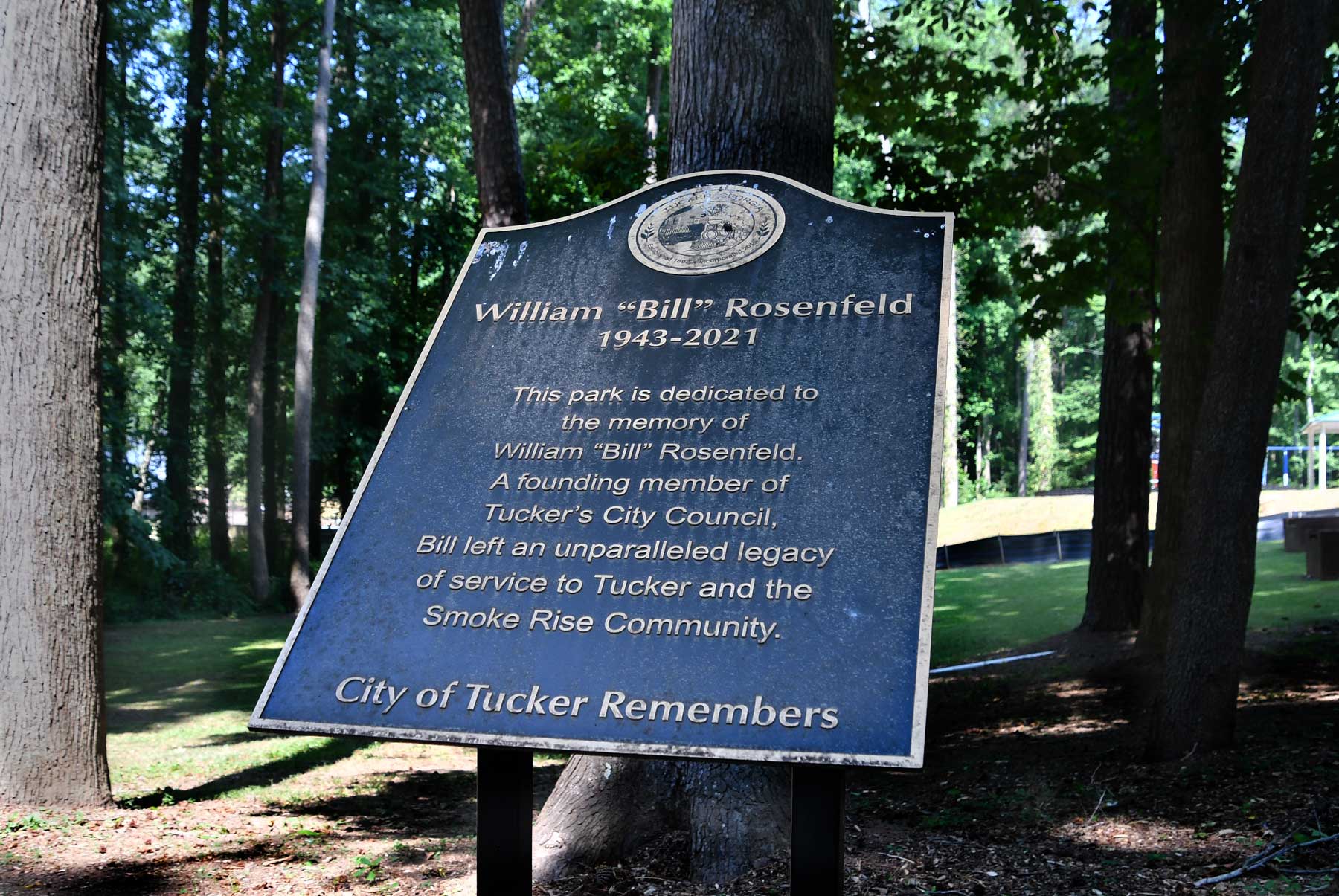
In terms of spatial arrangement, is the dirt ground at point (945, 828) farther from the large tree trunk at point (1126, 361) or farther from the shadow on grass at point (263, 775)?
the large tree trunk at point (1126, 361)

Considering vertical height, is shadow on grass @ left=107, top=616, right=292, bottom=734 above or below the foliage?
below

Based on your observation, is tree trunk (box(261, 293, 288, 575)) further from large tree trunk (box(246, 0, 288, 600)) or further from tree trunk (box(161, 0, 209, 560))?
tree trunk (box(161, 0, 209, 560))

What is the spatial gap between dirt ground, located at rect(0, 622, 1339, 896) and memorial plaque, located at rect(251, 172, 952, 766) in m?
2.11

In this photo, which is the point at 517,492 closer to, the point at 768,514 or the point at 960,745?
the point at 768,514

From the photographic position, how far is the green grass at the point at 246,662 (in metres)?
8.98

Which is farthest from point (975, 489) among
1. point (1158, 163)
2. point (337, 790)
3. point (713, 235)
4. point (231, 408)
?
point (713, 235)

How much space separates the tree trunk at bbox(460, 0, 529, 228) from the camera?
8.68 metres

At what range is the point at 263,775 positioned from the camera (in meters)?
8.93

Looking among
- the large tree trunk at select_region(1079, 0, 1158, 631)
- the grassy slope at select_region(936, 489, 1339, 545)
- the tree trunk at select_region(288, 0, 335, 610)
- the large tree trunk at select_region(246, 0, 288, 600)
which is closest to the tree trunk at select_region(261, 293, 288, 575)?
the large tree trunk at select_region(246, 0, 288, 600)

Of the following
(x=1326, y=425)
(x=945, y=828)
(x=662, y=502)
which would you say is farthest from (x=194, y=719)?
(x=1326, y=425)

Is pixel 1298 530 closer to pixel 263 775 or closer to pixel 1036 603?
pixel 1036 603

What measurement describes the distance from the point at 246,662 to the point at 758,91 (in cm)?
1317

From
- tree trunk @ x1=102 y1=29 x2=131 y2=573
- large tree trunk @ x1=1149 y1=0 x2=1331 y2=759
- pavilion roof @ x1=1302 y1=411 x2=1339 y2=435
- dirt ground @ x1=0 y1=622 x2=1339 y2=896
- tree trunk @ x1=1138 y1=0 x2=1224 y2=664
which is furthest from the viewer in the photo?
pavilion roof @ x1=1302 y1=411 x2=1339 y2=435

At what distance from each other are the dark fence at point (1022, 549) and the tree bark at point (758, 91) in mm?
20557
